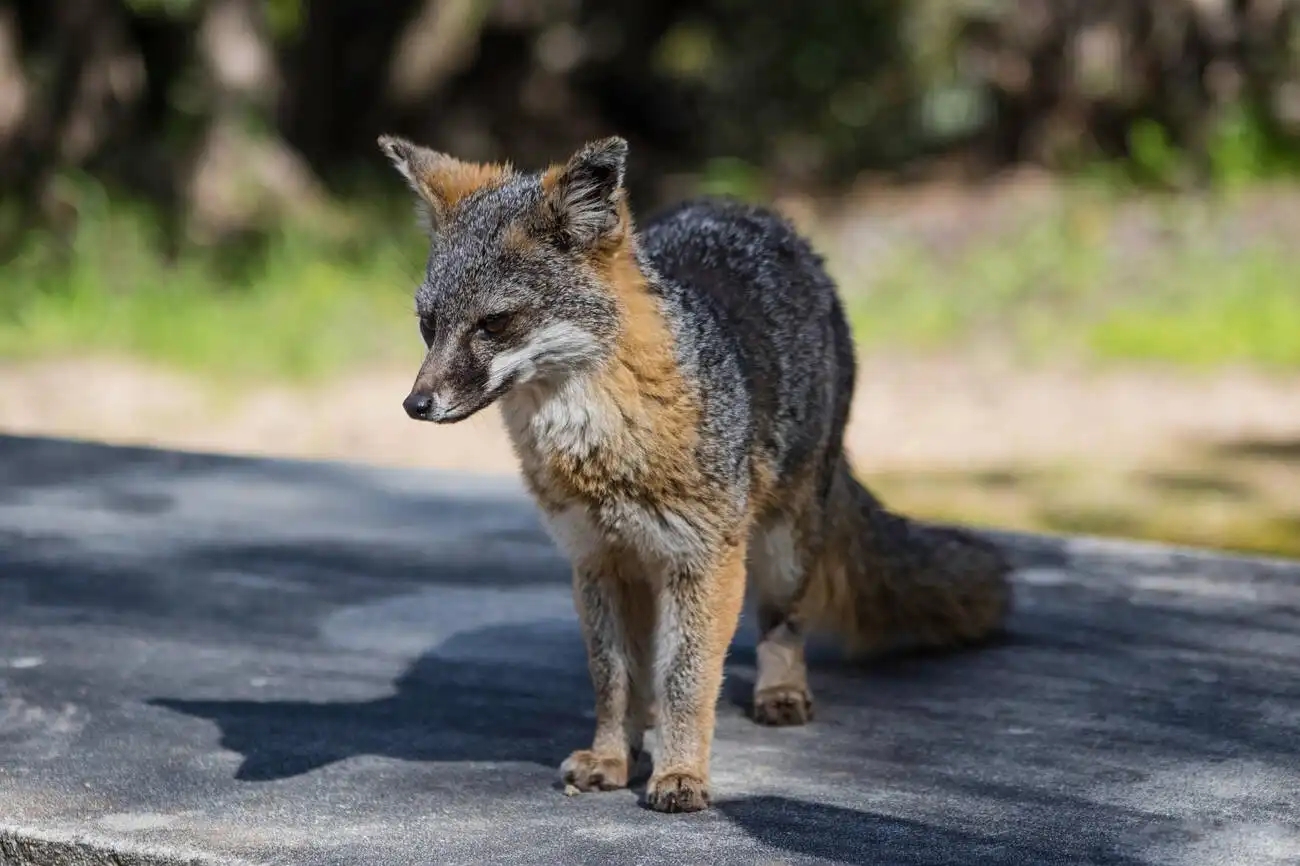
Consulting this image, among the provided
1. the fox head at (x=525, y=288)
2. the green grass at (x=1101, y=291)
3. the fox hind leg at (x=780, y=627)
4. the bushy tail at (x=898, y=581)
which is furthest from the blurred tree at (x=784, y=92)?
the fox head at (x=525, y=288)

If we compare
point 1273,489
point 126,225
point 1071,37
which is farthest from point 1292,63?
point 126,225

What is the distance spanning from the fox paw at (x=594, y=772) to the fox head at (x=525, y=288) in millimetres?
933

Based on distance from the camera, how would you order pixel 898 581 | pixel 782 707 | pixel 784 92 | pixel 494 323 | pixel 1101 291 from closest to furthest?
pixel 494 323 → pixel 782 707 → pixel 898 581 → pixel 1101 291 → pixel 784 92

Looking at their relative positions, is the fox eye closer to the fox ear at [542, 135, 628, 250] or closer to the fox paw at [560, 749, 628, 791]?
the fox ear at [542, 135, 628, 250]

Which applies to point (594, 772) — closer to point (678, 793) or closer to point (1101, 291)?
point (678, 793)

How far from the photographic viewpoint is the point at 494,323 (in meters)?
3.83

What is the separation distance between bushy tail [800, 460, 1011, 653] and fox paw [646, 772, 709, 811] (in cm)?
105

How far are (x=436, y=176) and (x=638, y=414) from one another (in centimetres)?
79

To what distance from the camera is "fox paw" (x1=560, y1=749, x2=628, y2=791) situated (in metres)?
4.16

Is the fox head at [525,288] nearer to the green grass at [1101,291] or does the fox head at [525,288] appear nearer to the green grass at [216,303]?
the green grass at [216,303]

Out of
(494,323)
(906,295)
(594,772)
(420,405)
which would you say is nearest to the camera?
(420,405)

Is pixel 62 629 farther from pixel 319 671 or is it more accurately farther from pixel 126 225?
pixel 126 225

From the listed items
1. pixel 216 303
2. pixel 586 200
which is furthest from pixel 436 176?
pixel 216 303

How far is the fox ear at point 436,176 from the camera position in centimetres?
418
